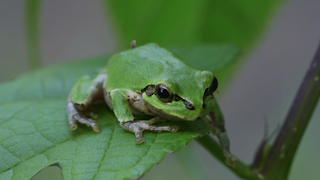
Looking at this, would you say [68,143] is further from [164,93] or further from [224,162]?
[224,162]

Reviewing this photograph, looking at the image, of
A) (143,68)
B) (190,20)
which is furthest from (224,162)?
(190,20)

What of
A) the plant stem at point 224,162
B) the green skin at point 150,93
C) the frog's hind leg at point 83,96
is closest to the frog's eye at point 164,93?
the green skin at point 150,93

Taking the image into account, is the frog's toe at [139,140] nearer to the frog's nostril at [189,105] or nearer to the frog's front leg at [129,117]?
the frog's front leg at [129,117]

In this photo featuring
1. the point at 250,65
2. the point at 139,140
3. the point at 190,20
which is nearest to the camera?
the point at 139,140

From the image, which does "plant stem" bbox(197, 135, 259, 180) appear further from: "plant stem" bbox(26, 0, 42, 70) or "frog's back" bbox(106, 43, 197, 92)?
"plant stem" bbox(26, 0, 42, 70)

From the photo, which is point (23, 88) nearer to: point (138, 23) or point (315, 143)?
point (138, 23)

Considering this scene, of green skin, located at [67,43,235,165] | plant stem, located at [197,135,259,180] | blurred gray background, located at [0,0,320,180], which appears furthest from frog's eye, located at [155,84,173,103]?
blurred gray background, located at [0,0,320,180]

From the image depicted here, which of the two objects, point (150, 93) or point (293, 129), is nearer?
point (293, 129)
